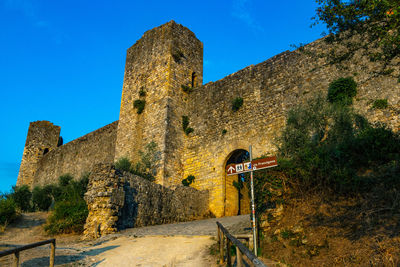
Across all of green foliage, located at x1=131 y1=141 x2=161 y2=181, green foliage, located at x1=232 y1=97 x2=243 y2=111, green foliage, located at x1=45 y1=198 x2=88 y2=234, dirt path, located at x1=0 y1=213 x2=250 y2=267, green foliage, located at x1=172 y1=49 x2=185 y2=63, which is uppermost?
green foliage, located at x1=172 y1=49 x2=185 y2=63

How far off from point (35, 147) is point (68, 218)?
20429 millimetres

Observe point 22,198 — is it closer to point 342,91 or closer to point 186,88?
point 186,88

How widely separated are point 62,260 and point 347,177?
6246mm

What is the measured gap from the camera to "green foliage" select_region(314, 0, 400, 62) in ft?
21.7

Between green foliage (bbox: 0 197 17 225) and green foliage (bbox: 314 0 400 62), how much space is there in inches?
582

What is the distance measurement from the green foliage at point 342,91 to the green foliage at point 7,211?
1455cm

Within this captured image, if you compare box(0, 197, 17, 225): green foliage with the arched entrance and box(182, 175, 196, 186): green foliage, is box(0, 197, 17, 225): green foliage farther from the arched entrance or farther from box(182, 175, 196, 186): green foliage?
the arched entrance

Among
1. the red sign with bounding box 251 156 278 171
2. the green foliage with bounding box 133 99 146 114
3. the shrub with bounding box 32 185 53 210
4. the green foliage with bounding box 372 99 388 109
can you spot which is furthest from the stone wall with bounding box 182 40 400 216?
the shrub with bounding box 32 185 53 210

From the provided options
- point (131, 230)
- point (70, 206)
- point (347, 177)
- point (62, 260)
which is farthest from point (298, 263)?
point (70, 206)

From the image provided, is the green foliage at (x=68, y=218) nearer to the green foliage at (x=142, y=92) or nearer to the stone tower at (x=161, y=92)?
the stone tower at (x=161, y=92)

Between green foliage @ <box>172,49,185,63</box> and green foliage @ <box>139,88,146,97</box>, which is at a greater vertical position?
green foliage @ <box>172,49,185,63</box>

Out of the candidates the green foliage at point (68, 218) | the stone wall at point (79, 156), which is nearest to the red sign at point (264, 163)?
the green foliage at point (68, 218)

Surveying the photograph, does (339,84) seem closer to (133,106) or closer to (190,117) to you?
(190,117)

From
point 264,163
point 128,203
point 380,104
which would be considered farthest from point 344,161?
point 128,203
